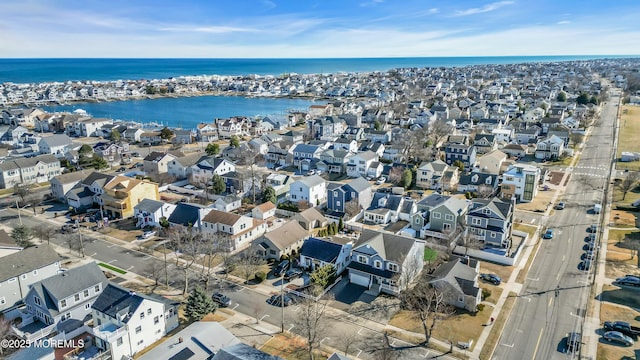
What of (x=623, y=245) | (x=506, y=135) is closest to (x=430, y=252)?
(x=623, y=245)

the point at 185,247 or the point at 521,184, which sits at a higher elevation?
the point at 521,184

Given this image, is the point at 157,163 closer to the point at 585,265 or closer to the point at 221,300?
the point at 221,300

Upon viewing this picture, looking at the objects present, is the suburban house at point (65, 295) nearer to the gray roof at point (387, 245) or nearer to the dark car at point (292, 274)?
the dark car at point (292, 274)

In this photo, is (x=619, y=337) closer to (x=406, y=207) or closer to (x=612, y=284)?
(x=612, y=284)

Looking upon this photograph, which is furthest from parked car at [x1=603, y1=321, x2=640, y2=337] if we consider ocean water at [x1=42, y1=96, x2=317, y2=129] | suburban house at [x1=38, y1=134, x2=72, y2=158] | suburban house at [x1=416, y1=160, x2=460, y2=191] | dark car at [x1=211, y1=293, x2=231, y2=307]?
ocean water at [x1=42, y1=96, x2=317, y2=129]

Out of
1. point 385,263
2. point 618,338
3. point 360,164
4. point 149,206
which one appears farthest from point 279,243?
point 360,164

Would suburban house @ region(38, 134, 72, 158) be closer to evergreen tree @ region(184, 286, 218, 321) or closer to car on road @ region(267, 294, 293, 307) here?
evergreen tree @ region(184, 286, 218, 321)

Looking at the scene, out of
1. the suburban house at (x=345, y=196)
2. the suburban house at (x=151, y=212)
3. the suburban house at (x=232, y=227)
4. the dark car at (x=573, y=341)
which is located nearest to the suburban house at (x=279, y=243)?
the suburban house at (x=232, y=227)

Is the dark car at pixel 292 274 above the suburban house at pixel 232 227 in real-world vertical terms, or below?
below
